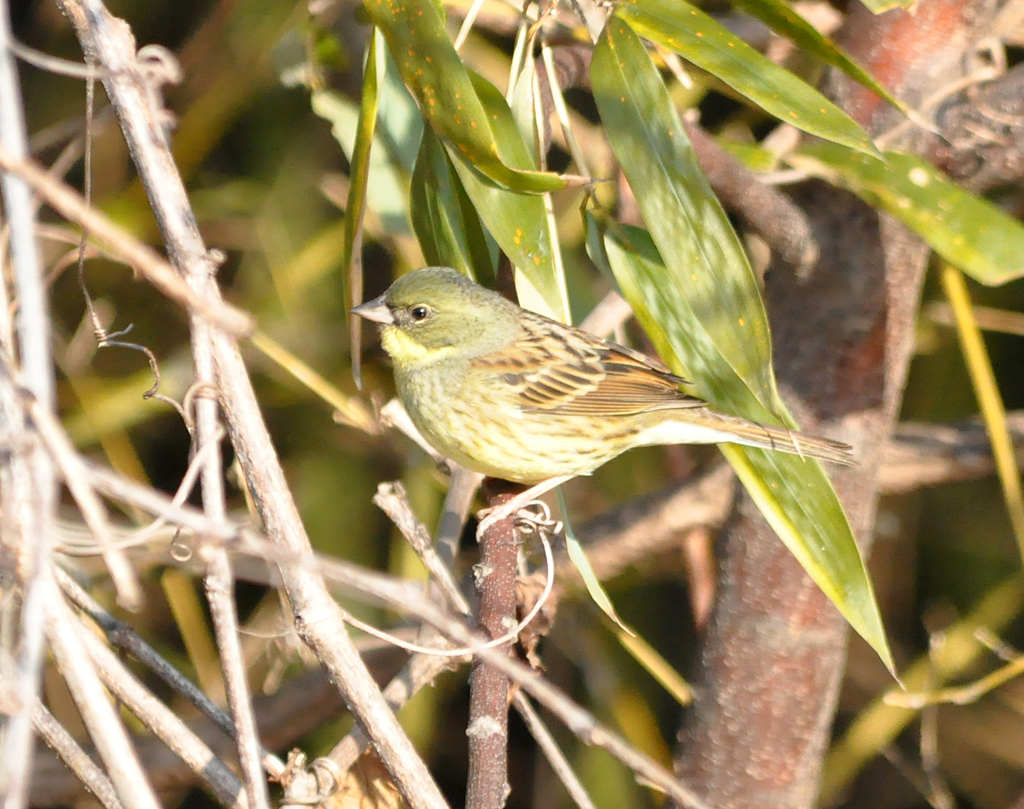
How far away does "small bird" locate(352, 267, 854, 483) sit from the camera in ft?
6.98

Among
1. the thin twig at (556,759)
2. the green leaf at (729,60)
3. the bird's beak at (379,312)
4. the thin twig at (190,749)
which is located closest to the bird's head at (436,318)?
the bird's beak at (379,312)

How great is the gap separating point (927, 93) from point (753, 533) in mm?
945

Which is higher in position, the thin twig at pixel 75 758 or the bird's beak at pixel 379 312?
the bird's beak at pixel 379 312

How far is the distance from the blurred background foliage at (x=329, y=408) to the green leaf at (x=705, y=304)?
1.23 meters

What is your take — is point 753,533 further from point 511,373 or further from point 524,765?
point 524,765

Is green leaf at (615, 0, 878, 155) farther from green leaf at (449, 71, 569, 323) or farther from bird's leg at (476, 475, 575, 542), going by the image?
bird's leg at (476, 475, 575, 542)

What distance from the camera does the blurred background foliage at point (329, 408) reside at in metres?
3.05

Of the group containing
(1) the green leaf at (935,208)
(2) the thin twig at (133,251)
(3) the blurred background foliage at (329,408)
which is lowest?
(3) the blurred background foliage at (329,408)

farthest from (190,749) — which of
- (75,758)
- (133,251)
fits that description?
(133,251)

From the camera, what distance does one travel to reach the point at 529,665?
1790 millimetres

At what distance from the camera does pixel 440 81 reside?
5.00 ft

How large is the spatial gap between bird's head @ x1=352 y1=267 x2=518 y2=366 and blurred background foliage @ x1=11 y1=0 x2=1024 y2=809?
0.62 metres

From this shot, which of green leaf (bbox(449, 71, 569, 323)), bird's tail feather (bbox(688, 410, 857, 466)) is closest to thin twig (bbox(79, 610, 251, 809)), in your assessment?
green leaf (bbox(449, 71, 569, 323))

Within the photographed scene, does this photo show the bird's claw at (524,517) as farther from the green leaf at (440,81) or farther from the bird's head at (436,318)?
the green leaf at (440,81)
